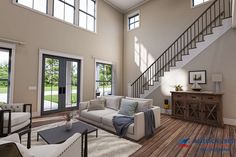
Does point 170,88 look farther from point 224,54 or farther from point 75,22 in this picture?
point 75,22

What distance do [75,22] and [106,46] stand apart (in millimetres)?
2069

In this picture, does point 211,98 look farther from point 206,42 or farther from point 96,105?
point 96,105

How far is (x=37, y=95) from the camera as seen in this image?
4.91 meters

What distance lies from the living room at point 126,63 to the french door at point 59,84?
38 millimetres

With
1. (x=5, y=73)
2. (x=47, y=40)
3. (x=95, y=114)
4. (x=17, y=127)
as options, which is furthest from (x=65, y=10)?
(x=17, y=127)

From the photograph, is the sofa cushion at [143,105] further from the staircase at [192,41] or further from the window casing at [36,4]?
the window casing at [36,4]

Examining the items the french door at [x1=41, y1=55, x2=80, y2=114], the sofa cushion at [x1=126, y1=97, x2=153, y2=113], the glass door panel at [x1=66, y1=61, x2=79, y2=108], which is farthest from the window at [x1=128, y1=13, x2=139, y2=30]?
the sofa cushion at [x1=126, y1=97, x2=153, y2=113]

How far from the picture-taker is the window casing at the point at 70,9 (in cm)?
497

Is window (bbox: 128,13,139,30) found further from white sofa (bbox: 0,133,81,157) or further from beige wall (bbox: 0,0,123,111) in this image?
white sofa (bbox: 0,133,81,157)

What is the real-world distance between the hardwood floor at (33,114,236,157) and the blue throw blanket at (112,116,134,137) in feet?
1.49

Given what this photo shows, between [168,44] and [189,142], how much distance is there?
4.65 meters

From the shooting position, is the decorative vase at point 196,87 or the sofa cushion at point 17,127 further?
the decorative vase at point 196,87

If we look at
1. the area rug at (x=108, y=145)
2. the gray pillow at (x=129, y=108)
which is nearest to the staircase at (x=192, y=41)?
the gray pillow at (x=129, y=108)

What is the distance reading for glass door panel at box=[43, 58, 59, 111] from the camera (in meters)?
5.25
